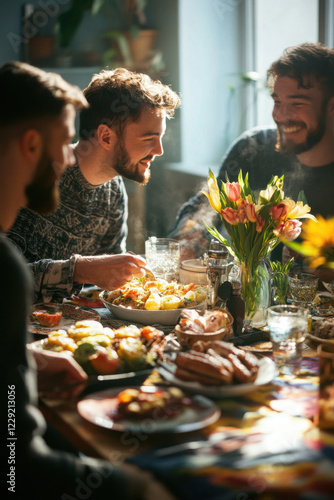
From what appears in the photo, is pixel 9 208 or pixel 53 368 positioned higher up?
pixel 9 208

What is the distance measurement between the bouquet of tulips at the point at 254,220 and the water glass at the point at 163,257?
0.36 m

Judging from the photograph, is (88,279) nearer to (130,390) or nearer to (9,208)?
(9,208)

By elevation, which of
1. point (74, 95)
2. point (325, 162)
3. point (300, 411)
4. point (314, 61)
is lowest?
point (300, 411)

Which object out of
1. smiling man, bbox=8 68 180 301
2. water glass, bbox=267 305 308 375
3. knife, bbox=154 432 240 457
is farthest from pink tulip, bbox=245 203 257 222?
smiling man, bbox=8 68 180 301

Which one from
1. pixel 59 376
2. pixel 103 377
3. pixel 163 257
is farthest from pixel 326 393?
pixel 163 257

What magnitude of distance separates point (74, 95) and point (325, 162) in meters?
1.82

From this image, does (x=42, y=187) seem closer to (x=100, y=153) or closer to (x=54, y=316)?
(x=54, y=316)

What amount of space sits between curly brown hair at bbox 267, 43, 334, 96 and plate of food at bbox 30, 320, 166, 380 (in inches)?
68.5

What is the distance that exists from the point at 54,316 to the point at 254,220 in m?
0.66

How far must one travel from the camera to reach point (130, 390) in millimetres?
1207

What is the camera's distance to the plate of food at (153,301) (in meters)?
1.81

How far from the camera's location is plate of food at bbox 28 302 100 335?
1.75 meters

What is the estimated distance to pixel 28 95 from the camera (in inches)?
50.9

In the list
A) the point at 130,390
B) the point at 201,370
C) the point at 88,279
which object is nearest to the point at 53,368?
the point at 130,390
